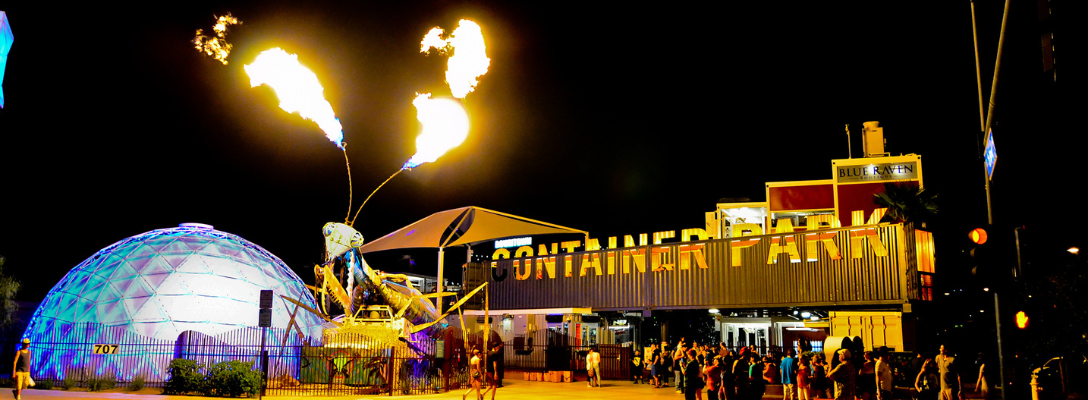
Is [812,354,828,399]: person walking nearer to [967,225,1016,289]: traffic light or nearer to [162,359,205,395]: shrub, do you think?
[967,225,1016,289]: traffic light

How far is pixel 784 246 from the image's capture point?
90.5 feet

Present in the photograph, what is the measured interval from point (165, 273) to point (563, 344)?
13780 millimetres

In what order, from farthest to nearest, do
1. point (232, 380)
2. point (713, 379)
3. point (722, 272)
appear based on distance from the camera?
1. point (722, 272)
2. point (232, 380)
3. point (713, 379)

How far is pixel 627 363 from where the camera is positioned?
27.1 metres

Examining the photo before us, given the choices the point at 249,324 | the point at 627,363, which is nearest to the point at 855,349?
the point at 627,363

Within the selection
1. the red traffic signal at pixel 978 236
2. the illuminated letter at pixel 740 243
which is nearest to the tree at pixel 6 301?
the illuminated letter at pixel 740 243

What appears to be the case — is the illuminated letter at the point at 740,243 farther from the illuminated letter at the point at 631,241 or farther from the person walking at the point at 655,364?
the person walking at the point at 655,364

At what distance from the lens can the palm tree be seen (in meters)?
26.1

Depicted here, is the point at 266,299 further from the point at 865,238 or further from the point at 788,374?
the point at 865,238

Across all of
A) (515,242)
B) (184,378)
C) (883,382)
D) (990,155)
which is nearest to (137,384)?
(184,378)

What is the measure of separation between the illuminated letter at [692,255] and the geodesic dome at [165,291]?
14368mm

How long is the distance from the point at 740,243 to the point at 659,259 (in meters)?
3.74

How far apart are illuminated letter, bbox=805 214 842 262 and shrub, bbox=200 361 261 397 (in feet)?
61.5

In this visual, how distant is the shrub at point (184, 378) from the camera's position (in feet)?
61.9
